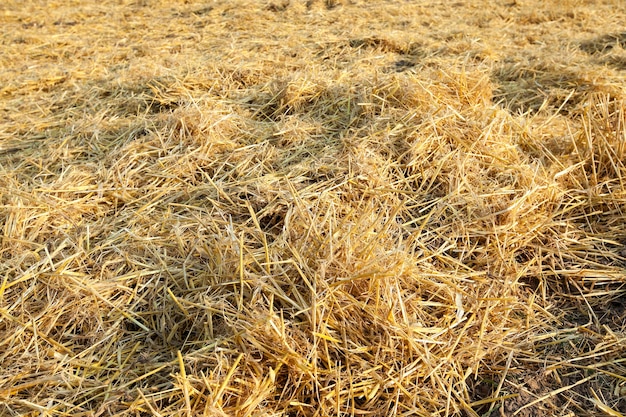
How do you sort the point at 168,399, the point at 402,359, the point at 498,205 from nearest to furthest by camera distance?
1. the point at 168,399
2. the point at 402,359
3. the point at 498,205

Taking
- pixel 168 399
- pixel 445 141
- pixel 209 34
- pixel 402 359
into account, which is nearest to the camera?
pixel 168 399

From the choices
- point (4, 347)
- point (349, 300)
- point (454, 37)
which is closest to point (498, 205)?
point (349, 300)

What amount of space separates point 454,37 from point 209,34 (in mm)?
2636

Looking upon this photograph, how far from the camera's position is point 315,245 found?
1.67 metres

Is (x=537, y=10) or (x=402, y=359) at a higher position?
(x=537, y=10)

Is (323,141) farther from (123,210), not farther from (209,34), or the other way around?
(209,34)

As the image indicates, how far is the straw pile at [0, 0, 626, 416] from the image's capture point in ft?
4.67

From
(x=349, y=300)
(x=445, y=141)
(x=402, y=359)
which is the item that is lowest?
(x=402, y=359)

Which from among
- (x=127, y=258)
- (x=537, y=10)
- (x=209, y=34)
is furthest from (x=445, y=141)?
(x=537, y=10)

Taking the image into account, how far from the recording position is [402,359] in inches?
58.2

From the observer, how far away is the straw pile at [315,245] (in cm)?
142

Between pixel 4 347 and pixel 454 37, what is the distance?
444 cm

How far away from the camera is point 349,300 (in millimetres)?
1541

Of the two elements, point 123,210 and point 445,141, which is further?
point 445,141
